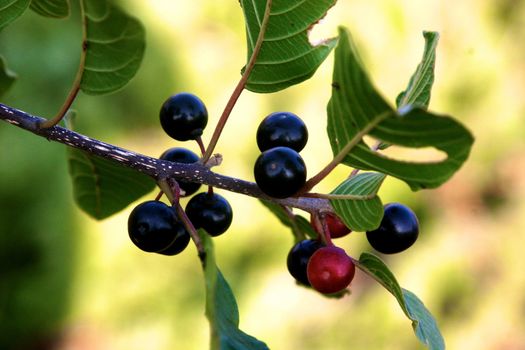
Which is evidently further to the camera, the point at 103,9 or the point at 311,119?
the point at 311,119

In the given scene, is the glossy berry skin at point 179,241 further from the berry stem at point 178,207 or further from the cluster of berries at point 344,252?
the cluster of berries at point 344,252

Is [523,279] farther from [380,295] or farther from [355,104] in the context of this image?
[355,104]

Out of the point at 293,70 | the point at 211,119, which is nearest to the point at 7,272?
the point at 211,119

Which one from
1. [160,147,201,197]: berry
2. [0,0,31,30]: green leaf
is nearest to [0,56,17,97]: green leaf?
[0,0,31,30]: green leaf

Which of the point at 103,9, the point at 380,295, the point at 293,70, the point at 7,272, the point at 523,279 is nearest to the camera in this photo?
the point at 103,9

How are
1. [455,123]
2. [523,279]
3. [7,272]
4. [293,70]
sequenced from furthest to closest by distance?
[523,279] < [7,272] < [293,70] < [455,123]

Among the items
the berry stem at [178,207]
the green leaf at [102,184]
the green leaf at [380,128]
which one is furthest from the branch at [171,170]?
the green leaf at [102,184]

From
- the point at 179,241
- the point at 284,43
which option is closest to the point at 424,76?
the point at 284,43

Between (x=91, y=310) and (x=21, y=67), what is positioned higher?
(x=21, y=67)
